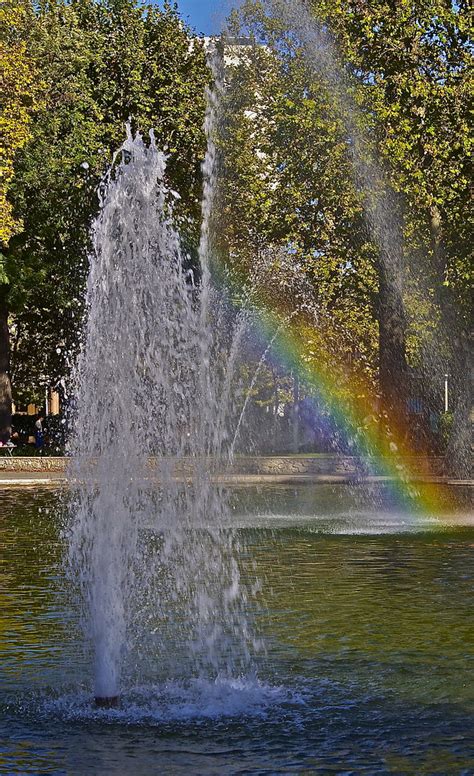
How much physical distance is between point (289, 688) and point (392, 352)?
1170 inches

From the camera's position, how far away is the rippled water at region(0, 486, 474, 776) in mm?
8047

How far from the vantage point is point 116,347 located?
35.6 feet

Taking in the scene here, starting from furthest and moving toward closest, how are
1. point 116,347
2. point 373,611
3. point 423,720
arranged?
point 373,611
point 116,347
point 423,720

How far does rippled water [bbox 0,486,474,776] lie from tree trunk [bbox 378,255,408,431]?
21.5 metres

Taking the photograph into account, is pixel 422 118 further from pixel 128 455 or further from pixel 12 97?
pixel 128 455

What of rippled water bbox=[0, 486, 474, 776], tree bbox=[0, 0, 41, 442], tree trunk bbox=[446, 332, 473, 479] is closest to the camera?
rippled water bbox=[0, 486, 474, 776]

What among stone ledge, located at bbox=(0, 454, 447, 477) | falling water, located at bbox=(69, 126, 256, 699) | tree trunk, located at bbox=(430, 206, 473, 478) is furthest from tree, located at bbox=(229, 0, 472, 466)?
falling water, located at bbox=(69, 126, 256, 699)

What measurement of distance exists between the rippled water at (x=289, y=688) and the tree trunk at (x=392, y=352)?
21.5m

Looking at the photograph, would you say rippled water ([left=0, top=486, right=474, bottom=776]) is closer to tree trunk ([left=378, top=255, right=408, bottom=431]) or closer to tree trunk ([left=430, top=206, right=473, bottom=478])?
tree trunk ([left=430, top=206, right=473, bottom=478])

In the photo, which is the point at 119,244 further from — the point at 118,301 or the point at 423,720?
the point at 423,720

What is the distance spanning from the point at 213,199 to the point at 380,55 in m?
15.5

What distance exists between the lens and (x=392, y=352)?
3919cm

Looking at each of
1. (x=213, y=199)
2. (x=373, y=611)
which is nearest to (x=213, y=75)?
(x=213, y=199)

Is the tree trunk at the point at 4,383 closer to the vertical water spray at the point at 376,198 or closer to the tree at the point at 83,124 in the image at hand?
the tree at the point at 83,124
